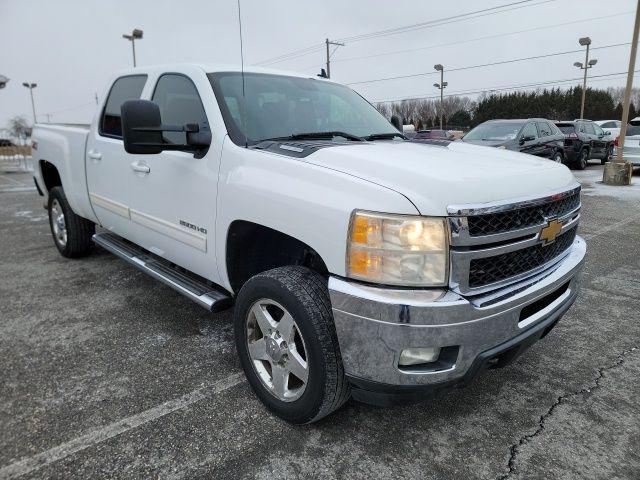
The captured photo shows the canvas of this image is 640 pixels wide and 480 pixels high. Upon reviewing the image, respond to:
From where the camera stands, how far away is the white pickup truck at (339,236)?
6.31ft

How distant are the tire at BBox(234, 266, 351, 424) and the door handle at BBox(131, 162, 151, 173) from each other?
4.67 feet

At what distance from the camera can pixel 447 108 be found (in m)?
72.2

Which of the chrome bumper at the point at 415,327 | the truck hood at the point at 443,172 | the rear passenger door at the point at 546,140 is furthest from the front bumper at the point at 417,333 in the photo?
the rear passenger door at the point at 546,140

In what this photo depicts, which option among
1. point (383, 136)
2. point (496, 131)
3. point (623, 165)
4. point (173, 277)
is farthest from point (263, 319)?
point (623, 165)

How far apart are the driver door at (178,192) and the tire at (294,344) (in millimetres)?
544

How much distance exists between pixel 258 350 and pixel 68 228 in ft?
11.9

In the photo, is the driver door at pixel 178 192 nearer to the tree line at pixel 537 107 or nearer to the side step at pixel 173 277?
the side step at pixel 173 277

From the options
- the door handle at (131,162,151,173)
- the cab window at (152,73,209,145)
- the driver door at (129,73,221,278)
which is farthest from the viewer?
the door handle at (131,162,151,173)

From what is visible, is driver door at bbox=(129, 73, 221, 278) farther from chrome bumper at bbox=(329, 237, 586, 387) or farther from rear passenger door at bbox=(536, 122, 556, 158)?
rear passenger door at bbox=(536, 122, 556, 158)

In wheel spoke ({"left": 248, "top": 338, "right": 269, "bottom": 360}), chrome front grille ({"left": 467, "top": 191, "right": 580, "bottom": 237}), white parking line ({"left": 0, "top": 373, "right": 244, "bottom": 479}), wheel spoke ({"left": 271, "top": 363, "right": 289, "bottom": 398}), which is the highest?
chrome front grille ({"left": 467, "top": 191, "right": 580, "bottom": 237})

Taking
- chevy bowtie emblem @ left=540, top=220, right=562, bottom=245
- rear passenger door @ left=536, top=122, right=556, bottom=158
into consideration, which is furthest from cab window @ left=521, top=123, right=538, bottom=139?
chevy bowtie emblem @ left=540, top=220, right=562, bottom=245

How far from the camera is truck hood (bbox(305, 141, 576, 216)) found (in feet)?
6.42

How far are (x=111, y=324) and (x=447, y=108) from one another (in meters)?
74.7

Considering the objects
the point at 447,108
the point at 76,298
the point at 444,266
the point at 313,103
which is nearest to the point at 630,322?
the point at 444,266
